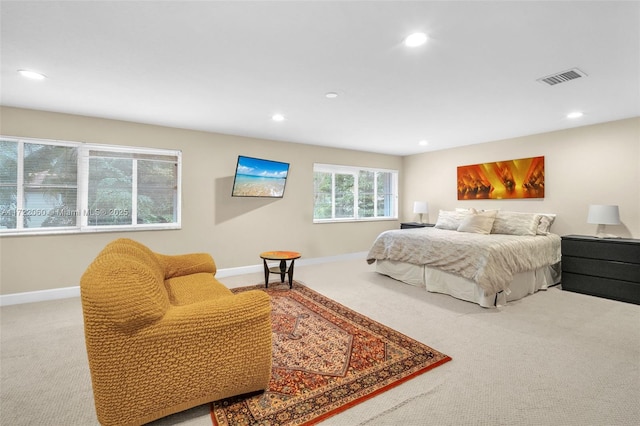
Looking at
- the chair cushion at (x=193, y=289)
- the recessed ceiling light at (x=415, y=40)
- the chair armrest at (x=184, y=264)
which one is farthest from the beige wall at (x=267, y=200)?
the recessed ceiling light at (x=415, y=40)

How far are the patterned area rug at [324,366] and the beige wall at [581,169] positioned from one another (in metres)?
3.73

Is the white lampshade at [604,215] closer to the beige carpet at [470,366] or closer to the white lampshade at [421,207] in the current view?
the beige carpet at [470,366]

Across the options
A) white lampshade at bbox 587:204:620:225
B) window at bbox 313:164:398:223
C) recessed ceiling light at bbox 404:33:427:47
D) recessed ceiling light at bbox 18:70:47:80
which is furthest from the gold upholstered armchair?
white lampshade at bbox 587:204:620:225

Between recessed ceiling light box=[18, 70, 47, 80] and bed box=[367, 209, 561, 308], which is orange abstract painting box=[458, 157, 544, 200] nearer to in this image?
bed box=[367, 209, 561, 308]

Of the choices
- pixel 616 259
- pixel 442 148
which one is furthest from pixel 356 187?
pixel 616 259

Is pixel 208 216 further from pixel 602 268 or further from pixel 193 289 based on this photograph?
pixel 602 268

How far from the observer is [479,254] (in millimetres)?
3445

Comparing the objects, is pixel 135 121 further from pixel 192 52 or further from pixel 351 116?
pixel 351 116

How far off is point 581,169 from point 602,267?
4.91ft

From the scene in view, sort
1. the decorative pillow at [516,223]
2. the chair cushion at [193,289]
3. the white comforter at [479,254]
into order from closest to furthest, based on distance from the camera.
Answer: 1. the chair cushion at [193,289]
2. the white comforter at [479,254]
3. the decorative pillow at [516,223]

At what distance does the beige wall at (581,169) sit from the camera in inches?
155

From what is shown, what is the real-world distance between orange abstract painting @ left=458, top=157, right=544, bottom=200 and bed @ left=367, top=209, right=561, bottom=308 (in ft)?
1.80

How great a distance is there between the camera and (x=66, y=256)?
3.75m

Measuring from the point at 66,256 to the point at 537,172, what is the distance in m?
6.92
